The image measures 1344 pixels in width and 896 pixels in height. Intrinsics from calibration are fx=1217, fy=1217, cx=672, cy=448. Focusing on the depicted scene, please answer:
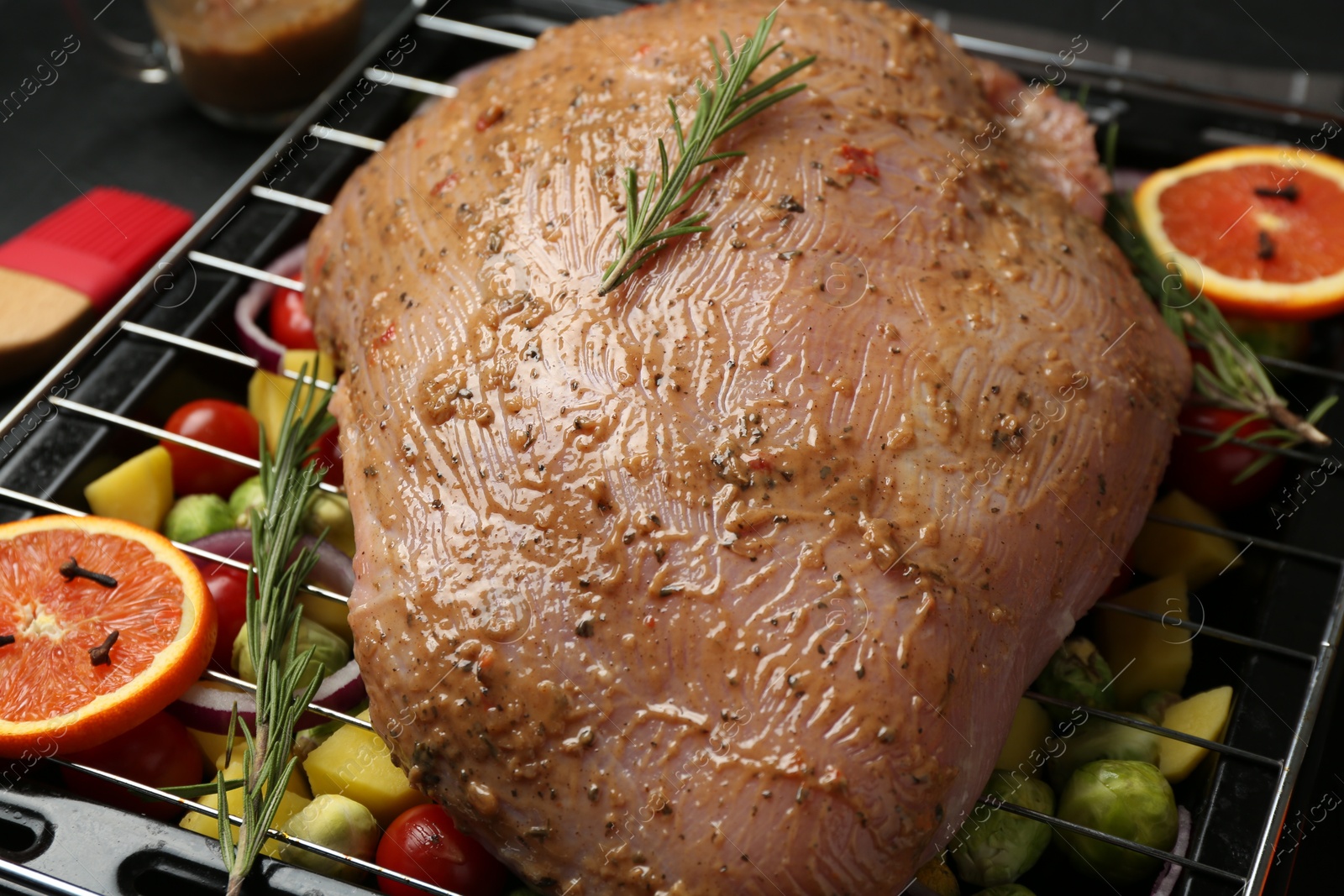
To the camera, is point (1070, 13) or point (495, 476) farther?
point (1070, 13)

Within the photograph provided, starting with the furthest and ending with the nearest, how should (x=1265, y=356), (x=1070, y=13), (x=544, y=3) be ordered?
1. (x=1070, y=13)
2. (x=544, y=3)
3. (x=1265, y=356)

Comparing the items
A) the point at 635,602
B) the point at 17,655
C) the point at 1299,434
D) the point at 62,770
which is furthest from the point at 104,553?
the point at 1299,434

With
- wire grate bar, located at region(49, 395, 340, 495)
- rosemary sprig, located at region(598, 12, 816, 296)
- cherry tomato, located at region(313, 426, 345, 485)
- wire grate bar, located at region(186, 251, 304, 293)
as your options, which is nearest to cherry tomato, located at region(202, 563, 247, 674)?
wire grate bar, located at region(49, 395, 340, 495)

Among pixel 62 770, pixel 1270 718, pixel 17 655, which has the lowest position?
pixel 1270 718

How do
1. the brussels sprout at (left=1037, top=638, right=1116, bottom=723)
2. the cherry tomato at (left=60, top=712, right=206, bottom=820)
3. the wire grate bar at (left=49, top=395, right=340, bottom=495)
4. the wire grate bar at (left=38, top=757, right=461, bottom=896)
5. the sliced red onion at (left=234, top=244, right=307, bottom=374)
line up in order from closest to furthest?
the wire grate bar at (left=38, top=757, right=461, bottom=896) < the cherry tomato at (left=60, top=712, right=206, bottom=820) < the brussels sprout at (left=1037, top=638, right=1116, bottom=723) < the wire grate bar at (left=49, top=395, right=340, bottom=495) < the sliced red onion at (left=234, top=244, right=307, bottom=374)

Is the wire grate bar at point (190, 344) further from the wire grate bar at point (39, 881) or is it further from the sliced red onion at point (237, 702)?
the wire grate bar at point (39, 881)

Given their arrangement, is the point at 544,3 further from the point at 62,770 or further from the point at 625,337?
the point at 62,770

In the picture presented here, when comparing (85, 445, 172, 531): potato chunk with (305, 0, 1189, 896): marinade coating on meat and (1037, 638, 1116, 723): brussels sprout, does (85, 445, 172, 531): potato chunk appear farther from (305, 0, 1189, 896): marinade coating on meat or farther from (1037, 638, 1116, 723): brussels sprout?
(1037, 638, 1116, 723): brussels sprout
